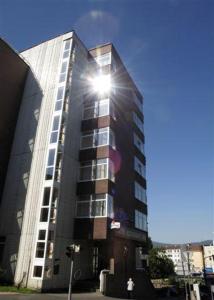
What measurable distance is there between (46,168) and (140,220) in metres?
15.6

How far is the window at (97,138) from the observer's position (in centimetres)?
3300

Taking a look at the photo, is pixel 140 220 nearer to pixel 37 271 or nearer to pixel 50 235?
pixel 50 235

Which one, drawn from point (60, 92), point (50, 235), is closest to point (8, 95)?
point (60, 92)

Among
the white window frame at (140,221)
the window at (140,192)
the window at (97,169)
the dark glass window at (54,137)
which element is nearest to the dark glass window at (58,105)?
the dark glass window at (54,137)

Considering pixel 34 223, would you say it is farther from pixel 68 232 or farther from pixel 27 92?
pixel 27 92

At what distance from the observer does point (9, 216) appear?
95.4 feet

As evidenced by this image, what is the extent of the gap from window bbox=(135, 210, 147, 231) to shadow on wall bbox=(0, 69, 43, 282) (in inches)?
584

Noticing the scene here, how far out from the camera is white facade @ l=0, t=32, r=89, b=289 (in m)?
26.3

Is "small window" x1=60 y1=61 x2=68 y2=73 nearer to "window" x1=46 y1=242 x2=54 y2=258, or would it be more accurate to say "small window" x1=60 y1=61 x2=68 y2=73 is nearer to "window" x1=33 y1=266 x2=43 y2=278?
"window" x1=46 y1=242 x2=54 y2=258

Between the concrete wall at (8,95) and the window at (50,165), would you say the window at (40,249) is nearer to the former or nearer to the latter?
the window at (50,165)

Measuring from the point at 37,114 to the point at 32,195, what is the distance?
966 cm

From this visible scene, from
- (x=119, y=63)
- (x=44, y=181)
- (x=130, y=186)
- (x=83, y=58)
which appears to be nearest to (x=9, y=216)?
(x=44, y=181)

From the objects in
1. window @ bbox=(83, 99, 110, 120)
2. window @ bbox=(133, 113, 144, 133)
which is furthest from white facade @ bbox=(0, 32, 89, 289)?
window @ bbox=(133, 113, 144, 133)

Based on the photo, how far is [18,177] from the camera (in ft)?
101
